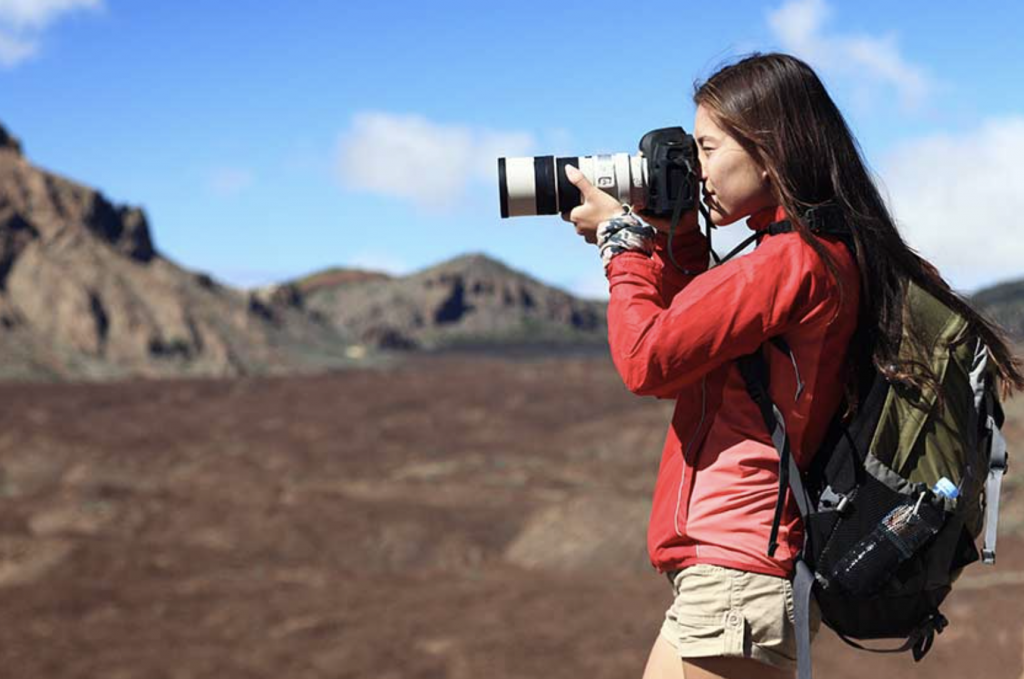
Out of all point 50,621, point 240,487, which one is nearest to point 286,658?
point 50,621

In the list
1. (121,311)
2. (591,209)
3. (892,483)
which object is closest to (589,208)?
(591,209)

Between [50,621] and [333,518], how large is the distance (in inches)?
221

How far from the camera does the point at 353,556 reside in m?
18.4

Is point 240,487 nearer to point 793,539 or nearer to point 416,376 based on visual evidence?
point 793,539

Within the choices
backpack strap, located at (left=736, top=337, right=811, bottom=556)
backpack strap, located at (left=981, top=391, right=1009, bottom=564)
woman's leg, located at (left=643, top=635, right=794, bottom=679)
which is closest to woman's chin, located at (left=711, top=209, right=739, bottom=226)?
backpack strap, located at (left=736, top=337, right=811, bottom=556)

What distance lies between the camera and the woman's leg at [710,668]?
1.99m

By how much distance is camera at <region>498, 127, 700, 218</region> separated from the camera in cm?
212

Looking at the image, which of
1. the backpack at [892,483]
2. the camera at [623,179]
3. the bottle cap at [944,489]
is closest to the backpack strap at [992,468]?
the backpack at [892,483]

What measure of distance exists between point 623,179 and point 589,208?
114 mm

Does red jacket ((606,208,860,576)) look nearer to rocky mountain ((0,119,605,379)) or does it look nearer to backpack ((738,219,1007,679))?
backpack ((738,219,1007,679))

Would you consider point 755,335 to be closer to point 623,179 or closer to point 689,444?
point 689,444

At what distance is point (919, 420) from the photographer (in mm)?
1929

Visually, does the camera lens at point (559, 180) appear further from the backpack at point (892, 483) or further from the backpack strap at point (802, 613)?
the backpack strap at point (802, 613)

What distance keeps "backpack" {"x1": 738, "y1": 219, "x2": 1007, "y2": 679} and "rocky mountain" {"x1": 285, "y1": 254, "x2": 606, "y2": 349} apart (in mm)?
76277
